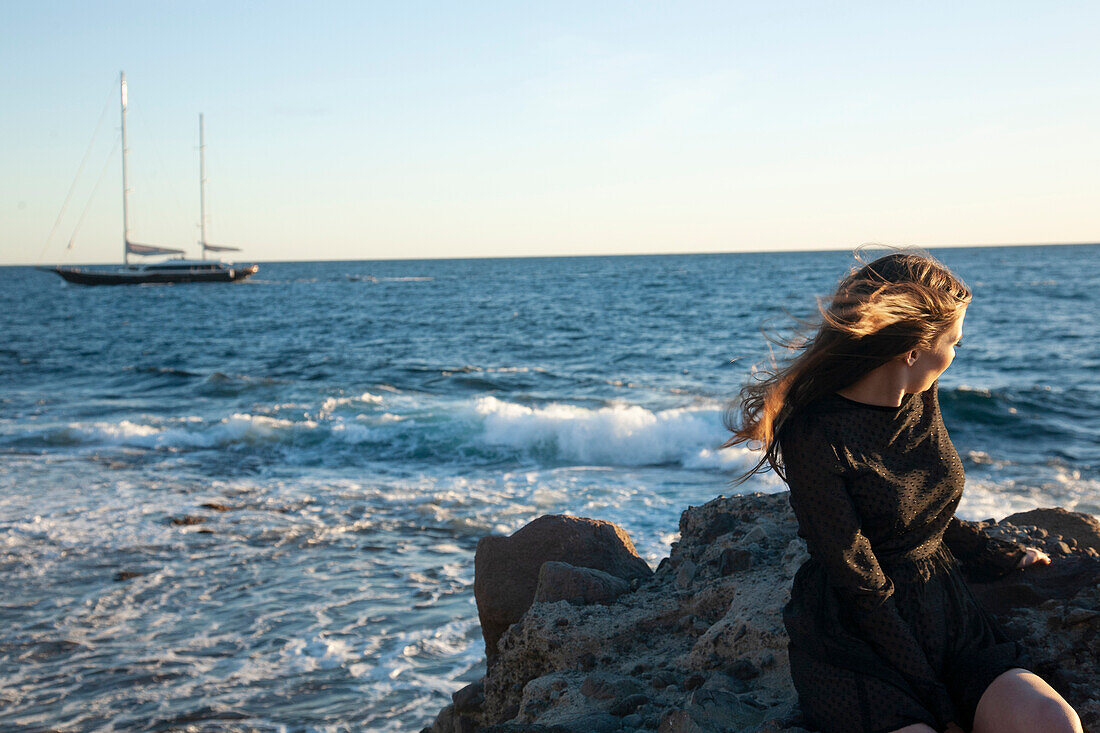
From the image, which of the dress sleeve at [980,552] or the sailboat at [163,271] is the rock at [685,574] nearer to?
the dress sleeve at [980,552]

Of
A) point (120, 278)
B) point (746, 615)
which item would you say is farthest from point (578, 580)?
point (120, 278)

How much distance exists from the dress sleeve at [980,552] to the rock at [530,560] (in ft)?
6.53

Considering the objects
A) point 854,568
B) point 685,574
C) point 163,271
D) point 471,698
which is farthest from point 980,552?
point 163,271

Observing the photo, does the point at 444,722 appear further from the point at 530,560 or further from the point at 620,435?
the point at 620,435

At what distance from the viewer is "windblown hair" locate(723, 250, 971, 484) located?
7.09 ft

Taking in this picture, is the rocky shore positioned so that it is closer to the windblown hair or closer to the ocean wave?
the windblown hair

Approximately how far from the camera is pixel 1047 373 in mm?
17203

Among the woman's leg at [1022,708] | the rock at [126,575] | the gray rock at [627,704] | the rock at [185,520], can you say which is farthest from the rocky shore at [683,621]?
the rock at [185,520]

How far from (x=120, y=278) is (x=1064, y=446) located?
2654 inches

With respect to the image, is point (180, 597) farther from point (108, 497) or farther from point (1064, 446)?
point (1064, 446)

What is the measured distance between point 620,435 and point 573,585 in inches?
317

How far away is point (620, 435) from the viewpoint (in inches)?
469

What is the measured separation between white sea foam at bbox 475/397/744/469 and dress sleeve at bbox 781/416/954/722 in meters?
8.62

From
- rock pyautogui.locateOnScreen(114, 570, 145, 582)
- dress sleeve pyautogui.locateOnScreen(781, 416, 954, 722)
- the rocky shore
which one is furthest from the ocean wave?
dress sleeve pyautogui.locateOnScreen(781, 416, 954, 722)
